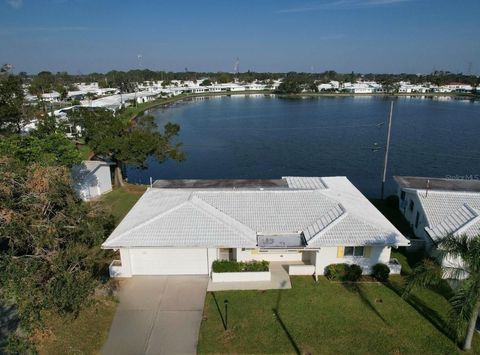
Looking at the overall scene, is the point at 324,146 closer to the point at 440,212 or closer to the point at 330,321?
the point at 440,212

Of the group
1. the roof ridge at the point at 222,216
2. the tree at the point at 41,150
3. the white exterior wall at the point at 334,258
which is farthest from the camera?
the tree at the point at 41,150

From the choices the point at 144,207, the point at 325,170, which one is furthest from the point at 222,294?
the point at 325,170

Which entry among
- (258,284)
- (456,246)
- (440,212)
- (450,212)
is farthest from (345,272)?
(450,212)

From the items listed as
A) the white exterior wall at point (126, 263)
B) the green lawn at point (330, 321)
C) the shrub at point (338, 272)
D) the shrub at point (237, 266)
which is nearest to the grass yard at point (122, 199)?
the white exterior wall at point (126, 263)

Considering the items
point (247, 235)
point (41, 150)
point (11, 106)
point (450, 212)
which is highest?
point (11, 106)

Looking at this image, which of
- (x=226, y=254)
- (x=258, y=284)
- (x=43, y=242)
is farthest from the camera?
(x=226, y=254)

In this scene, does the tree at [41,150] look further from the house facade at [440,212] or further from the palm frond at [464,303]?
the house facade at [440,212]

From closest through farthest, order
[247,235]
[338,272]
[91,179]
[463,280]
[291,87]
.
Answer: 1. [463,280]
2. [338,272]
3. [247,235]
4. [91,179]
5. [291,87]
